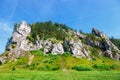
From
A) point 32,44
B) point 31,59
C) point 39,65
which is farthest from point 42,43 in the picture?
point 39,65

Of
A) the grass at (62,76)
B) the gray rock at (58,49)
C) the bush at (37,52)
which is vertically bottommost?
the grass at (62,76)

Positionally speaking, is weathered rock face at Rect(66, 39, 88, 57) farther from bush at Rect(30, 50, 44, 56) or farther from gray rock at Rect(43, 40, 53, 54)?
bush at Rect(30, 50, 44, 56)

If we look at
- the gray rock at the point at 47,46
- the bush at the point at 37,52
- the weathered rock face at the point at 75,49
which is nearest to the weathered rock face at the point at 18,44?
the bush at the point at 37,52

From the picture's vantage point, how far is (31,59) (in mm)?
160375

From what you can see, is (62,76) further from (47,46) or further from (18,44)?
(47,46)

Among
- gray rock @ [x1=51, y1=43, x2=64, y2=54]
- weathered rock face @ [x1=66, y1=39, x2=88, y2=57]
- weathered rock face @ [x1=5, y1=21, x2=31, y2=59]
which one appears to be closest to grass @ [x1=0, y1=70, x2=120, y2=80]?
weathered rock face @ [x1=5, y1=21, x2=31, y2=59]

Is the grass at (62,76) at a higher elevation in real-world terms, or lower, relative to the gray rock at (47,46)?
lower

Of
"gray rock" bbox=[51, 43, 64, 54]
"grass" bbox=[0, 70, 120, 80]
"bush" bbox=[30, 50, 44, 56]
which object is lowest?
"grass" bbox=[0, 70, 120, 80]

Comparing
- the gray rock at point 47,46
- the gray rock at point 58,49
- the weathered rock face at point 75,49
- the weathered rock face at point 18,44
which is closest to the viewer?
the weathered rock face at point 18,44

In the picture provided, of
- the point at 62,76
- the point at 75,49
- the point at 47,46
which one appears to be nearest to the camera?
the point at 62,76

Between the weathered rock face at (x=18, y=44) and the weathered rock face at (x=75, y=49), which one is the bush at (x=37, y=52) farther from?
the weathered rock face at (x=75, y=49)

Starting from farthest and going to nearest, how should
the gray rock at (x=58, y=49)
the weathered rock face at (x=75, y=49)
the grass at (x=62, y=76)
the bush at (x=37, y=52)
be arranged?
the weathered rock face at (x=75, y=49), the gray rock at (x=58, y=49), the bush at (x=37, y=52), the grass at (x=62, y=76)

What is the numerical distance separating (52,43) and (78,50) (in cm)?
1886

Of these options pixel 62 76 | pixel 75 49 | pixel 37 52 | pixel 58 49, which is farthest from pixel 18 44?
pixel 62 76
